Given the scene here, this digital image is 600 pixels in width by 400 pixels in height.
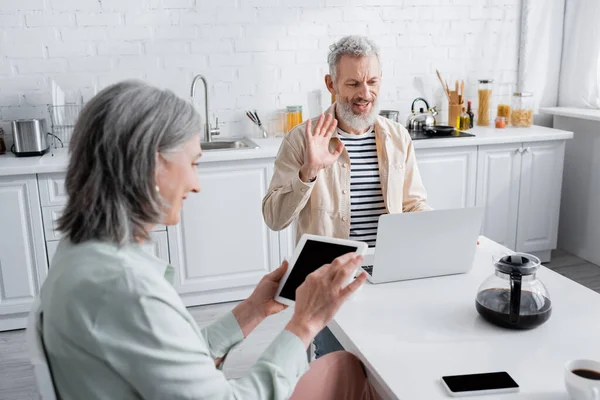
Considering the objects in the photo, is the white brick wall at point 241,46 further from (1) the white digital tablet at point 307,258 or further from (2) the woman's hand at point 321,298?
(2) the woman's hand at point 321,298

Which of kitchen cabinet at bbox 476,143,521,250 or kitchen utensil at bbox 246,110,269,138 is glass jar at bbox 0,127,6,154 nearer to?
kitchen utensil at bbox 246,110,269,138

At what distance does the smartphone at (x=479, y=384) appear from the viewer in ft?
4.31

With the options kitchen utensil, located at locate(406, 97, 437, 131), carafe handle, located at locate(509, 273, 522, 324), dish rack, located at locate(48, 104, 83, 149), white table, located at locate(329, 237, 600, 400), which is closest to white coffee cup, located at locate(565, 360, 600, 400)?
white table, located at locate(329, 237, 600, 400)

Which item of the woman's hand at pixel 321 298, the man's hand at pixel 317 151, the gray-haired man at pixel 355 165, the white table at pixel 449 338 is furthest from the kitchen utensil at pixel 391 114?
the woman's hand at pixel 321 298

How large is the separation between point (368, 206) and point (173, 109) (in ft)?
4.30

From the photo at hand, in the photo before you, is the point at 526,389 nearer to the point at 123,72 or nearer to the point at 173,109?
the point at 173,109

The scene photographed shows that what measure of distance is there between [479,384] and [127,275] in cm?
77

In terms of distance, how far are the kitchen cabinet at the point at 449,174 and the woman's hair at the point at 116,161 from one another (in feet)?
9.18

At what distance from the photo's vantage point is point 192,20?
3.81 metres

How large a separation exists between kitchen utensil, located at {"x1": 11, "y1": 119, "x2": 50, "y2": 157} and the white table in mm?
2320

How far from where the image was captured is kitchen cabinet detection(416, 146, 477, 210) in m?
3.82

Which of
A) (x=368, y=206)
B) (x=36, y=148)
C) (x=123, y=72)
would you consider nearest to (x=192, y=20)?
(x=123, y=72)

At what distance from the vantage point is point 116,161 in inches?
43.9

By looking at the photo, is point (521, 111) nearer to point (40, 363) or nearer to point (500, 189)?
point (500, 189)
